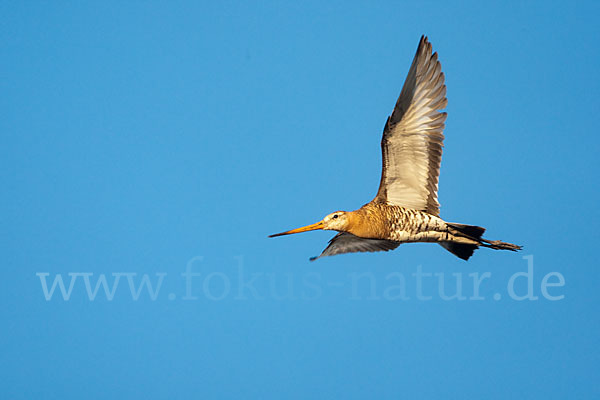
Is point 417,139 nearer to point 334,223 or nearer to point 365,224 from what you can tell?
point 365,224

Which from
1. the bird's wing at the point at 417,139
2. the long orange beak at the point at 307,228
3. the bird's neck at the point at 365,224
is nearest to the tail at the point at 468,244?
the bird's wing at the point at 417,139

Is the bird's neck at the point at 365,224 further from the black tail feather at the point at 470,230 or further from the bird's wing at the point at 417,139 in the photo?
the black tail feather at the point at 470,230

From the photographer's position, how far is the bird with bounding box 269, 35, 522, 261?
12.7 metres

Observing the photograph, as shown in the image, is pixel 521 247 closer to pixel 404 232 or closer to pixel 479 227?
pixel 479 227

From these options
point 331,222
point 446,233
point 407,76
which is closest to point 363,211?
point 331,222

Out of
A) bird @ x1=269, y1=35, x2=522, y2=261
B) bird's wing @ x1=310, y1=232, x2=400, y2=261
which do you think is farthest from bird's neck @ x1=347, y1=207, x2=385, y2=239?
bird's wing @ x1=310, y1=232, x2=400, y2=261

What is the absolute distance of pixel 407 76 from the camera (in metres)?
12.6

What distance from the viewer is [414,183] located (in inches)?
519

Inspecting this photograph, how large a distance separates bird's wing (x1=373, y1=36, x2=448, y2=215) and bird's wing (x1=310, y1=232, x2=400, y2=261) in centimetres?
102

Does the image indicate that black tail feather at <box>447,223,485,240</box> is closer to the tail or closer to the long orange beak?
the tail

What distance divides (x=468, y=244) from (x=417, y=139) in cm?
202

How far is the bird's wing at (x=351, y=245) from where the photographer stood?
14109mm

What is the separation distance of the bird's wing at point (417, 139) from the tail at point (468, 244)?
1.76ft

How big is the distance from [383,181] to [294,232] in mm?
1707
